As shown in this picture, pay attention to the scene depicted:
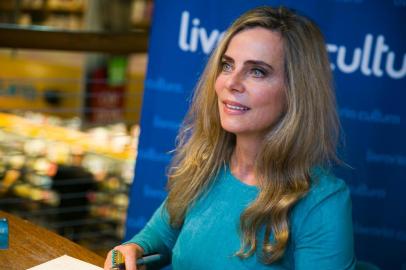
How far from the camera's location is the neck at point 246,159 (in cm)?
169

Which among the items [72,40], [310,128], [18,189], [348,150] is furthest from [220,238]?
[18,189]

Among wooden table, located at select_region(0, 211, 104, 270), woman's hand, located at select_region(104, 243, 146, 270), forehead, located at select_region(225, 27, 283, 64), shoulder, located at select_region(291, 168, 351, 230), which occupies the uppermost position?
forehead, located at select_region(225, 27, 283, 64)

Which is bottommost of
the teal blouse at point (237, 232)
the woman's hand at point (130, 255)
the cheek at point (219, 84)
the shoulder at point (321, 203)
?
the woman's hand at point (130, 255)

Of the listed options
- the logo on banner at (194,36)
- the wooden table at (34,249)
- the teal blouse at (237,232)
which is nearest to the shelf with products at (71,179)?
the logo on banner at (194,36)

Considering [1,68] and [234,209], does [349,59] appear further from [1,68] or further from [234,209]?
[1,68]

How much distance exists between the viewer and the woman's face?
161 centimetres

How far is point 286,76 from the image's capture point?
1.60 m

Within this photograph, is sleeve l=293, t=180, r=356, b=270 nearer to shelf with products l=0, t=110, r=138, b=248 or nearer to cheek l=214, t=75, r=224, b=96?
cheek l=214, t=75, r=224, b=96

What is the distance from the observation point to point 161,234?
72.4 inches

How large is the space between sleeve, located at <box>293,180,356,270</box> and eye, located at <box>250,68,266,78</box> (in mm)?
319

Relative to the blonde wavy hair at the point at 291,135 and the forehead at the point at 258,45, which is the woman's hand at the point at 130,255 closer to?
the blonde wavy hair at the point at 291,135

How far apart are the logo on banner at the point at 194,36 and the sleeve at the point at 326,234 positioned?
53.1 inches

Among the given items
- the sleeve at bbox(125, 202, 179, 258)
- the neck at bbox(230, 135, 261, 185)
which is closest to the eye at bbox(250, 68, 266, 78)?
the neck at bbox(230, 135, 261, 185)

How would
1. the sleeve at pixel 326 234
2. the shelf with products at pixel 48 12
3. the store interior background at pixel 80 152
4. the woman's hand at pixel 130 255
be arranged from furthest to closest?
the shelf with products at pixel 48 12, the store interior background at pixel 80 152, the woman's hand at pixel 130 255, the sleeve at pixel 326 234
